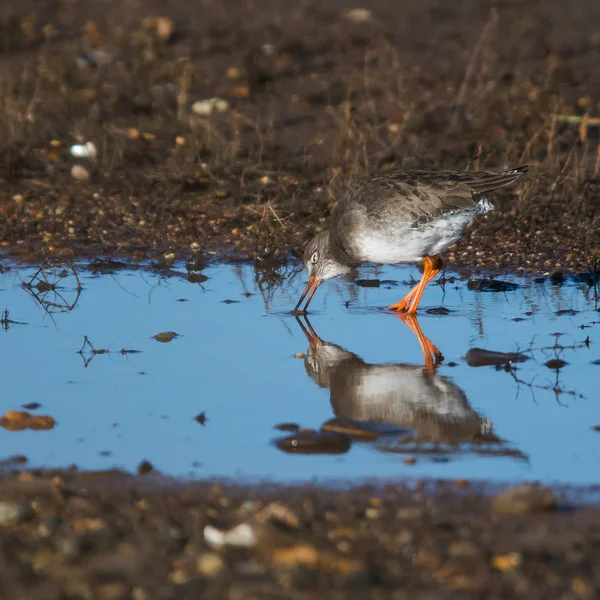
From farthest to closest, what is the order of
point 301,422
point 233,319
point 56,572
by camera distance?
point 233,319, point 301,422, point 56,572

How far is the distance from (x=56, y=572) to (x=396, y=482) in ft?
5.64

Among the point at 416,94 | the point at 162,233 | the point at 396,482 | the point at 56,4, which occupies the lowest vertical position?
the point at 396,482

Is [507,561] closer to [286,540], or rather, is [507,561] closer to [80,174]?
[286,540]

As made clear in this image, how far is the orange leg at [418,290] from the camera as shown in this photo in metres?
8.52

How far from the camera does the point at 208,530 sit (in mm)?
4734

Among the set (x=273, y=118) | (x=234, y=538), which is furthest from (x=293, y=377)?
(x=273, y=118)

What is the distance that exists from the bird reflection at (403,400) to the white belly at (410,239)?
1.08 meters

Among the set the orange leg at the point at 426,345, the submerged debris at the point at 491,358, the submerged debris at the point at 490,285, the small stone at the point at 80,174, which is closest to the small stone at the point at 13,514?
the orange leg at the point at 426,345

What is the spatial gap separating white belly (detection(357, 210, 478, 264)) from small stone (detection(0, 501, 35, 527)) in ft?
14.0

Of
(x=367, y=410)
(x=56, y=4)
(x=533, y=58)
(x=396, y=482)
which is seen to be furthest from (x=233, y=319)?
(x=56, y=4)

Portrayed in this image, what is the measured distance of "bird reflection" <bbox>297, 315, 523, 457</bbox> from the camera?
5988 millimetres

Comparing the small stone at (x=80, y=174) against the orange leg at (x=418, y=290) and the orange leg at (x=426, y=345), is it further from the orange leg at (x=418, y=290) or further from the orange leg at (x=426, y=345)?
the orange leg at (x=426, y=345)

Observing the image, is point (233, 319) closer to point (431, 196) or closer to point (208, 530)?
point (431, 196)

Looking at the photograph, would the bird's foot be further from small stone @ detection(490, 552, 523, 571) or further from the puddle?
small stone @ detection(490, 552, 523, 571)
